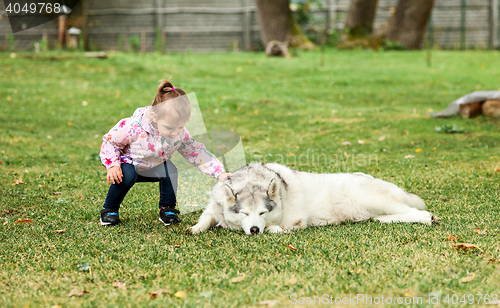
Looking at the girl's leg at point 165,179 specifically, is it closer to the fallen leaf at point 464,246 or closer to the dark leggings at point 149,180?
the dark leggings at point 149,180

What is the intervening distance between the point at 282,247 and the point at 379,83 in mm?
12986

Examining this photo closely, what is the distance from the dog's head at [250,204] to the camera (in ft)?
14.3

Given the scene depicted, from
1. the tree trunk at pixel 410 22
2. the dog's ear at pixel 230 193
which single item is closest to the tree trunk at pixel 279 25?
the tree trunk at pixel 410 22

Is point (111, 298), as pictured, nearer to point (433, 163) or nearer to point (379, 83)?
point (433, 163)

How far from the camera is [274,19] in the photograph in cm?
2180

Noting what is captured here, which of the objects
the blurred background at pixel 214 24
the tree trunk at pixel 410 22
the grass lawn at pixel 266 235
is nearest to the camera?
the grass lawn at pixel 266 235

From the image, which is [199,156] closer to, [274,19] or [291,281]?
Answer: [291,281]

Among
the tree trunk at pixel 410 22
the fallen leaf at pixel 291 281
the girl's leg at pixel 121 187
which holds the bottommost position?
the fallen leaf at pixel 291 281

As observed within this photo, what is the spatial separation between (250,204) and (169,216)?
1058mm

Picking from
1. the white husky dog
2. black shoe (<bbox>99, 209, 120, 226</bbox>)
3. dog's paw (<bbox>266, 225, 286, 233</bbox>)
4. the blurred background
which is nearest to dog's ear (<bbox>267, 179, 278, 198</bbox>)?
the white husky dog

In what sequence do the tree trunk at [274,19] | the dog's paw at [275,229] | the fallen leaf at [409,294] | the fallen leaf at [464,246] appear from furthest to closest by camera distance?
1. the tree trunk at [274,19]
2. the dog's paw at [275,229]
3. the fallen leaf at [464,246]
4. the fallen leaf at [409,294]

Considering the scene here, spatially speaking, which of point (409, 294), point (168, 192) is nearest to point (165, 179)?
point (168, 192)

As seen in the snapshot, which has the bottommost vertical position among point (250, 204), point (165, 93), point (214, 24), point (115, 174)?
point (250, 204)

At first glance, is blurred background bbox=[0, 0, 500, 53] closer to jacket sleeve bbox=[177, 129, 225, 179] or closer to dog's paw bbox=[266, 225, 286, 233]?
jacket sleeve bbox=[177, 129, 225, 179]
